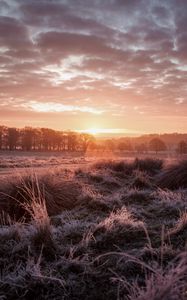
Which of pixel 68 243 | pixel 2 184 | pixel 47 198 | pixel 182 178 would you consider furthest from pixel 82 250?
pixel 182 178

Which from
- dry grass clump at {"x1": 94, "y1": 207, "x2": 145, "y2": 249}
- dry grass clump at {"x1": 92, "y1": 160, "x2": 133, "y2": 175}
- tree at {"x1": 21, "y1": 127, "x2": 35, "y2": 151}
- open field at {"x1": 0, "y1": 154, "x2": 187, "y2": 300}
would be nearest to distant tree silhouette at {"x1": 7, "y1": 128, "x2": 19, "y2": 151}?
tree at {"x1": 21, "y1": 127, "x2": 35, "y2": 151}

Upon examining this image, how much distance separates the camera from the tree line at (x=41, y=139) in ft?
364

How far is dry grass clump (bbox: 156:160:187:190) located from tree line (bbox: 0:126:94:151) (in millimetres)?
98187

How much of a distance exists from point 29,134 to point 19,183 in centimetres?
10615

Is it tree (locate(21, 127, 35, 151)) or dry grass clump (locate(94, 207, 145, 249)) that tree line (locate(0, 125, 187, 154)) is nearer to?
tree (locate(21, 127, 35, 151))

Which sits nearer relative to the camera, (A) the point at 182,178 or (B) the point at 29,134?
(A) the point at 182,178

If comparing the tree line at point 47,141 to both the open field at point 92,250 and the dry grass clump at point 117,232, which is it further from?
the dry grass clump at point 117,232

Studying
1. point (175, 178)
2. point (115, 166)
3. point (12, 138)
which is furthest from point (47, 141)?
point (175, 178)

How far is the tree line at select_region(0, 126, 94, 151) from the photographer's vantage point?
111 meters

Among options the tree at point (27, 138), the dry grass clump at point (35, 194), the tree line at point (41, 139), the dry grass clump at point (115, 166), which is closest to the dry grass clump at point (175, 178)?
the dry grass clump at point (35, 194)

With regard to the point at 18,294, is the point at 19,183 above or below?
above

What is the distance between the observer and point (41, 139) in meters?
118

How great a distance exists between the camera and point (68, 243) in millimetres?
5777

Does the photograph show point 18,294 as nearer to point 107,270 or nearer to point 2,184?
point 107,270
